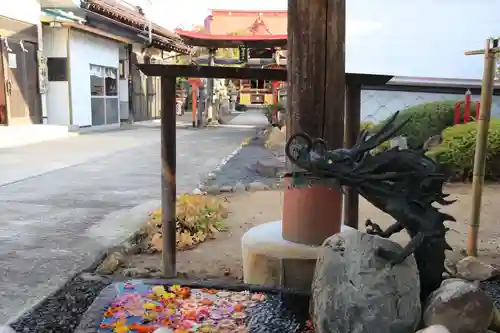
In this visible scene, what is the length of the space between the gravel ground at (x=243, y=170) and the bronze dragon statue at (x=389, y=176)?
555 centimetres

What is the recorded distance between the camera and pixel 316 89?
8.78 feet

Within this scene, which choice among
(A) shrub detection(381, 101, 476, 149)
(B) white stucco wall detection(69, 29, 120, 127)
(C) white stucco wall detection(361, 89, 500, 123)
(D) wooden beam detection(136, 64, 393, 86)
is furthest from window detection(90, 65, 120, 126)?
(D) wooden beam detection(136, 64, 393, 86)

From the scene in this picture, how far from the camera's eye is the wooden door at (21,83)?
1295cm

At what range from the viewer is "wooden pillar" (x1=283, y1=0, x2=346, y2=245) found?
264 cm

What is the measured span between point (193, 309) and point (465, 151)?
6152 millimetres

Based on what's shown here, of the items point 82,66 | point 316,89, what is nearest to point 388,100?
point 82,66

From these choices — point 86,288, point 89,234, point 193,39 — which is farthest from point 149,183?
point 193,39

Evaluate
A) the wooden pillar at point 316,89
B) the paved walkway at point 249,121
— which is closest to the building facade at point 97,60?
the paved walkway at point 249,121

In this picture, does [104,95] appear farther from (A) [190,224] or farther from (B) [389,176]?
(B) [389,176]

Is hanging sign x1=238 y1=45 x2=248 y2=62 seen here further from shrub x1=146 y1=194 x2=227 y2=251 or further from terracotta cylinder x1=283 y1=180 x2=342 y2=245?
terracotta cylinder x1=283 y1=180 x2=342 y2=245

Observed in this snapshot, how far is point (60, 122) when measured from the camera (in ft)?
49.0

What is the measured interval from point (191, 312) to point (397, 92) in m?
10.4

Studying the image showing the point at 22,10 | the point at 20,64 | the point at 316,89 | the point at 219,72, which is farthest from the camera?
the point at 20,64

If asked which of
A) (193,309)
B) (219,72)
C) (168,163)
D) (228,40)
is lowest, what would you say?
(193,309)
